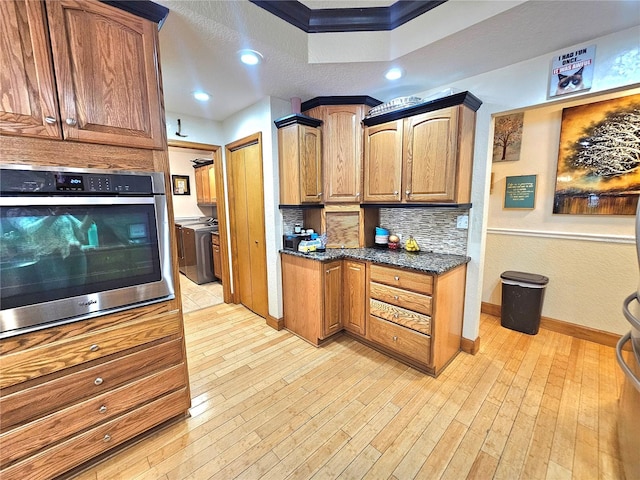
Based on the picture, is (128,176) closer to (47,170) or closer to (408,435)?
(47,170)

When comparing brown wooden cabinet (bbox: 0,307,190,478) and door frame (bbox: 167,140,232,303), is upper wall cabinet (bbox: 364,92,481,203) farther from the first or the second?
brown wooden cabinet (bbox: 0,307,190,478)

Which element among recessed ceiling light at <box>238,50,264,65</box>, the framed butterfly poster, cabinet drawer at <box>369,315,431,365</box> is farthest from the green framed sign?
recessed ceiling light at <box>238,50,264,65</box>

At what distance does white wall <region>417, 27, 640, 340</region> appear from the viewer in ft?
5.24

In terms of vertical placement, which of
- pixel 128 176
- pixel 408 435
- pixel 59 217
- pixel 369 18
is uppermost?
pixel 369 18

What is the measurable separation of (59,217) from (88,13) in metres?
0.95

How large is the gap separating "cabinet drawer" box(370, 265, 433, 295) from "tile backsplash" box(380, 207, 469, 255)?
2.05 feet

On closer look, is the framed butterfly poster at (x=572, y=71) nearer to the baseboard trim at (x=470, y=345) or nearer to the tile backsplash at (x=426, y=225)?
the tile backsplash at (x=426, y=225)

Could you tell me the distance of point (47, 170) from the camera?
1165 mm

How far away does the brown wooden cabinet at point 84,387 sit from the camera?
1.17 metres

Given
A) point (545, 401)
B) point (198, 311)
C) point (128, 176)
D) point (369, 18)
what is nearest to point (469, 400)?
point (545, 401)

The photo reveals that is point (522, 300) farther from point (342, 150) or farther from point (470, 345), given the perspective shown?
point (342, 150)

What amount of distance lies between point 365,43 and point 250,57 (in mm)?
811

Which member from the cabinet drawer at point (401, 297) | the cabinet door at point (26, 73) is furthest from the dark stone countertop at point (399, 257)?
the cabinet door at point (26, 73)

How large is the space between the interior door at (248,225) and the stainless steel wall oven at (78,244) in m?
1.51
